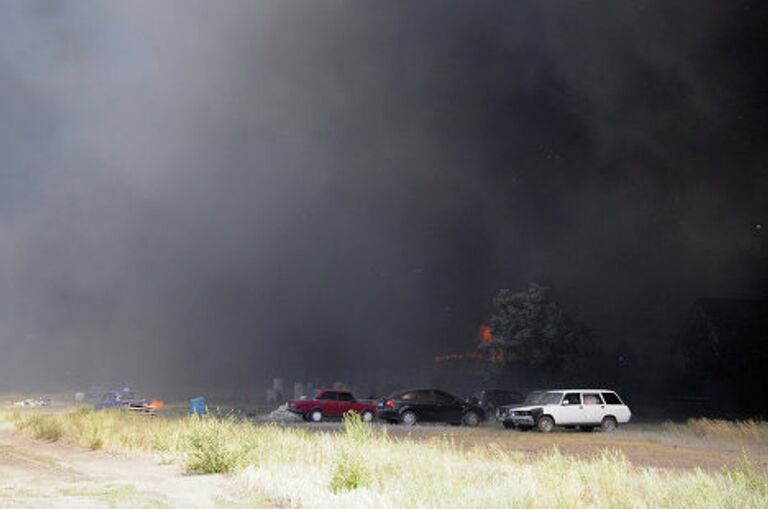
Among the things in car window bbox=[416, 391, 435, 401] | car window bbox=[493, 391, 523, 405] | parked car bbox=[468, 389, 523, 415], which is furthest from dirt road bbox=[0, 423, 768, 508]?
car window bbox=[493, 391, 523, 405]

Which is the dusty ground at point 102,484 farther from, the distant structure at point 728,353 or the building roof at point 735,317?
the building roof at point 735,317

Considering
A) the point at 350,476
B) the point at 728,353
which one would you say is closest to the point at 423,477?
the point at 350,476

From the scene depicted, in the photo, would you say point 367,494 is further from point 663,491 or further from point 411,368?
point 411,368

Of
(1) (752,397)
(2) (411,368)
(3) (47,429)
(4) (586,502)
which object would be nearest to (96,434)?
(3) (47,429)

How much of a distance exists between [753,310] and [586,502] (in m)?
49.9

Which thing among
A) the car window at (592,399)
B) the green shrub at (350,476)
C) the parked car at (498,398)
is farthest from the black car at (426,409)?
the green shrub at (350,476)

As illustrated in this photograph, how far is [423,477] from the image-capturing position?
41.0ft

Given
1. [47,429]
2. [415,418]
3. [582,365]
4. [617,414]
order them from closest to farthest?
[47,429] < [617,414] < [415,418] < [582,365]

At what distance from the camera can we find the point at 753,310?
174 ft

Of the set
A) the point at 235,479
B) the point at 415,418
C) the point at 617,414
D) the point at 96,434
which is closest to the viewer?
the point at 235,479

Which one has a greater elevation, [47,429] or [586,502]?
[47,429]

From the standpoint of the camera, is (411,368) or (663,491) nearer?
(663,491)

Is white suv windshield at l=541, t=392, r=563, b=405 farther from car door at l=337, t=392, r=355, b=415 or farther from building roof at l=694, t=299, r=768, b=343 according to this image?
building roof at l=694, t=299, r=768, b=343

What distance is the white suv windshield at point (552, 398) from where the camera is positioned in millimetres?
30438
